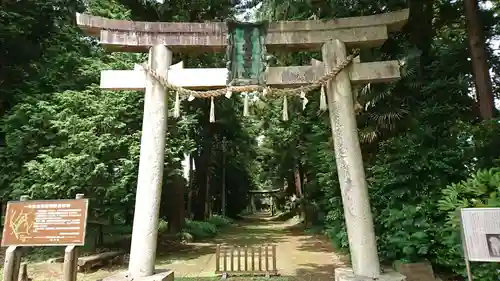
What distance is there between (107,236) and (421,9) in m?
13.7

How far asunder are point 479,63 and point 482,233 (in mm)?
5205

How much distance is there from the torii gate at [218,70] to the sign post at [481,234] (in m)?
1.85

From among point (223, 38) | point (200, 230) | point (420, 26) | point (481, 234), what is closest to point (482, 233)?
point (481, 234)

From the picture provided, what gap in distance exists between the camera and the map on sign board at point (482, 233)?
4027 mm

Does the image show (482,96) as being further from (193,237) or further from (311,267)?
(193,237)

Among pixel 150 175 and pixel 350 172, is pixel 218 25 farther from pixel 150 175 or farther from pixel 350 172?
pixel 350 172

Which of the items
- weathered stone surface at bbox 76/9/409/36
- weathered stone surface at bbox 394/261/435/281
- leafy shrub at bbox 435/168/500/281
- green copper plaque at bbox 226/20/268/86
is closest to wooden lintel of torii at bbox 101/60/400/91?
green copper plaque at bbox 226/20/268/86

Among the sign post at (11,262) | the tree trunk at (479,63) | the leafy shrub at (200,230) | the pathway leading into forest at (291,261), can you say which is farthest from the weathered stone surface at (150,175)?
the leafy shrub at (200,230)

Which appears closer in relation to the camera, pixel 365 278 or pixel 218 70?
pixel 365 278

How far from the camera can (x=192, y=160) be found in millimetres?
23078

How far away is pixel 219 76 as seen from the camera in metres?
6.36

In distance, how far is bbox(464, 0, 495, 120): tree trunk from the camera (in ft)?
25.0

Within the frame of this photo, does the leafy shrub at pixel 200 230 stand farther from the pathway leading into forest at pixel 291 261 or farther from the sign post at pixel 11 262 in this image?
the sign post at pixel 11 262

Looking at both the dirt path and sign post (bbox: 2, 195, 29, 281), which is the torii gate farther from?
the dirt path
